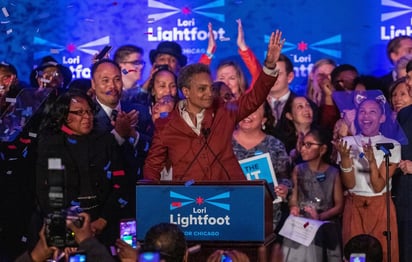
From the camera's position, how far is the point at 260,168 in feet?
24.2

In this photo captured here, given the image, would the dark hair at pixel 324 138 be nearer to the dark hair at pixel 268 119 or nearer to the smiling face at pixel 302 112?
the smiling face at pixel 302 112

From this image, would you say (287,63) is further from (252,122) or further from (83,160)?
(83,160)

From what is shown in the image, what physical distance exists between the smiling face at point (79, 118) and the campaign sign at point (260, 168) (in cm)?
128

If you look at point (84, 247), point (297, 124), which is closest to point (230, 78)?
point (297, 124)

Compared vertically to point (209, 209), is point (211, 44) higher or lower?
higher

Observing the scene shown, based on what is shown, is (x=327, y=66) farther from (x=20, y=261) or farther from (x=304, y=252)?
(x=20, y=261)

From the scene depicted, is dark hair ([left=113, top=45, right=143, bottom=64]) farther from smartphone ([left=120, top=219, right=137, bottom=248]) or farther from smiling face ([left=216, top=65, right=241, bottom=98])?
smartphone ([left=120, top=219, right=137, bottom=248])

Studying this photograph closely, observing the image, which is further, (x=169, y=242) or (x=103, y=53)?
(x=103, y=53)

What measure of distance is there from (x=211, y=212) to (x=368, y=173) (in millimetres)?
2389

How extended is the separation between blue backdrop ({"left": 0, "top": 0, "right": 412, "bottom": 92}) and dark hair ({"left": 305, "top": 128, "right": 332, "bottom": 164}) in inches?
40.3

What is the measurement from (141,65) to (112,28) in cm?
58

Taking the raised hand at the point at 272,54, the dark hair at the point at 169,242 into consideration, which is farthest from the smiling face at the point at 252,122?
the dark hair at the point at 169,242

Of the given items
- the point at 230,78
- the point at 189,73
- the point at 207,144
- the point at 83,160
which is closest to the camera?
the point at 207,144

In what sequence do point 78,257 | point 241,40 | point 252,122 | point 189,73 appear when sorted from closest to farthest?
point 78,257 → point 189,73 → point 252,122 → point 241,40
